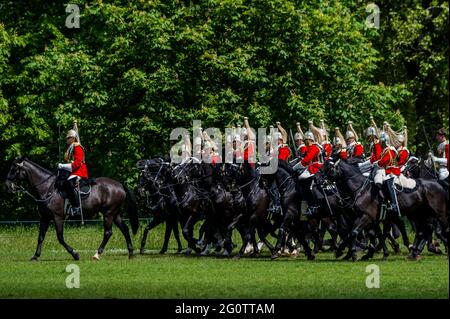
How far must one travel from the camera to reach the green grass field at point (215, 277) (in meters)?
18.2

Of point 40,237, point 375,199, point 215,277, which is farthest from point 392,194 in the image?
point 40,237

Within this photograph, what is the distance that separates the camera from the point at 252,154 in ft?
87.2

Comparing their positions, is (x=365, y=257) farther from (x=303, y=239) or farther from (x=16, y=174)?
(x=16, y=174)

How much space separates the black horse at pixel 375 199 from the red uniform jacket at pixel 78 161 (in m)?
5.60

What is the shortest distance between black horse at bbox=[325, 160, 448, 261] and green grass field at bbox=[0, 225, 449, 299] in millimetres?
861

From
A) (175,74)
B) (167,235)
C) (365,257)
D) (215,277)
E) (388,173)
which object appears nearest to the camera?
(215,277)

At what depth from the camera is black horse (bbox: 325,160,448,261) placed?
2452 centimetres

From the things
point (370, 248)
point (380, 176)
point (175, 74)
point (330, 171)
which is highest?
point (175, 74)

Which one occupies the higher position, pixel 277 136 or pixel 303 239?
pixel 277 136

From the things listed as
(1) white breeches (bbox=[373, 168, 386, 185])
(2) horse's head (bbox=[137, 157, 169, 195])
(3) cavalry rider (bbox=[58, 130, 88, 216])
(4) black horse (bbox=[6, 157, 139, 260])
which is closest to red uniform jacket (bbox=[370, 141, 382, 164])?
(1) white breeches (bbox=[373, 168, 386, 185])

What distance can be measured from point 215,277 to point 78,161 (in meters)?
5.96

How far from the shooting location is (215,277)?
2114 cm

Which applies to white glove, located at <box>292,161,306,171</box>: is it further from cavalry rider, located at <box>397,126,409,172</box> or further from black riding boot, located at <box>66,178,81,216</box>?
black riding boot, located at <box>66,178,81,216</box>

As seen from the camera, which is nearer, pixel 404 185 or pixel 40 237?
pixel 404 185
